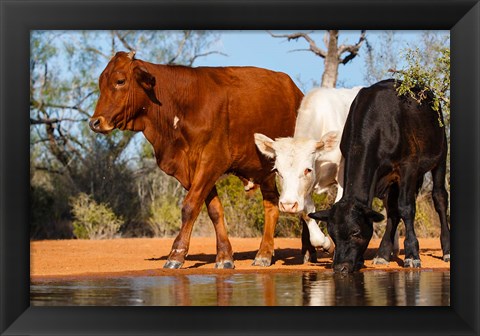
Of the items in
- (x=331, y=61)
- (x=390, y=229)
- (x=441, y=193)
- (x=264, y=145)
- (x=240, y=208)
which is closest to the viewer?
(x=264, y=145)

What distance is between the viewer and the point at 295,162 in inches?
450

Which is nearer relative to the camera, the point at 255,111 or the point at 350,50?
the point at 255,111

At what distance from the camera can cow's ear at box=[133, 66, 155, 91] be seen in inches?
467

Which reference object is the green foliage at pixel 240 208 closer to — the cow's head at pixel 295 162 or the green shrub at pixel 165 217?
the green shrub at pixel 165 217

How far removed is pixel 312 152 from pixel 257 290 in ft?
7.71

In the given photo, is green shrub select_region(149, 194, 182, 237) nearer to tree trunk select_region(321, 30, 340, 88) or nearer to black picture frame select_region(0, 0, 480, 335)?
tree trunk select_region(321, 30, 340, 88)

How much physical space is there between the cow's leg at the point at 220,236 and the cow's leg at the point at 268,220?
442mm

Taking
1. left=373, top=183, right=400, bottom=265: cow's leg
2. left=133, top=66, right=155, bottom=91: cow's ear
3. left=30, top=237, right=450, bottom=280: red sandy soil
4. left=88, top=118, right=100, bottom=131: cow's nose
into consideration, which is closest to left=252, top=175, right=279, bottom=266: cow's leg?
left=30, top=237, right=450, bottom=280: red sandy soil

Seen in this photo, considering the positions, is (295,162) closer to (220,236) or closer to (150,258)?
(220,236)

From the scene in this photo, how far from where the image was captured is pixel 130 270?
11445 mm
